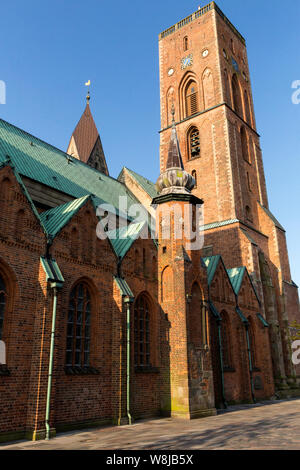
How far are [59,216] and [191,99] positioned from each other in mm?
26018

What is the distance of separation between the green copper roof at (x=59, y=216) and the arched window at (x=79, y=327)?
7.32 ft

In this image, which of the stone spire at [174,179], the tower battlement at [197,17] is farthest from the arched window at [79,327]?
the tower battlement at [197,17]

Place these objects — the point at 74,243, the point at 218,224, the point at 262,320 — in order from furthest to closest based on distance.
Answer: the point at 218,224 < the point at 262,320 < the point at 74,243

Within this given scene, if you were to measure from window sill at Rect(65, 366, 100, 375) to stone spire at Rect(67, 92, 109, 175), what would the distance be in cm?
3140

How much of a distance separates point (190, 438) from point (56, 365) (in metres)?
4.54

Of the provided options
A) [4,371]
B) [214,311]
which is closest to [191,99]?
[214,311]

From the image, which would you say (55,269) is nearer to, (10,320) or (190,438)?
(10,320)

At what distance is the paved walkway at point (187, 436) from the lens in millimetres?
9433

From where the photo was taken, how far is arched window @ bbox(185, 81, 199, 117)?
120 ft

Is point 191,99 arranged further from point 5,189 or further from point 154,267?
point 5,189

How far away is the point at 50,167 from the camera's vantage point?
22312mm

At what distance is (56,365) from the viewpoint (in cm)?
1220

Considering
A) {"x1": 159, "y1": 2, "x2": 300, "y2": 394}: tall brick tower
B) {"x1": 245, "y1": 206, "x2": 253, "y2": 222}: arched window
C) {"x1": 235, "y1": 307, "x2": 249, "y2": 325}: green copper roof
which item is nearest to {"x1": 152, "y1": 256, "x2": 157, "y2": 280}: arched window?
{"x1": 235, "y1": 307, "x2": 249, "y2": 325}: green copper roof

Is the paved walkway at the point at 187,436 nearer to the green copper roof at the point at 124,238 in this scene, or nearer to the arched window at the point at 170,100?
the green copper roof at the point at 124,238
